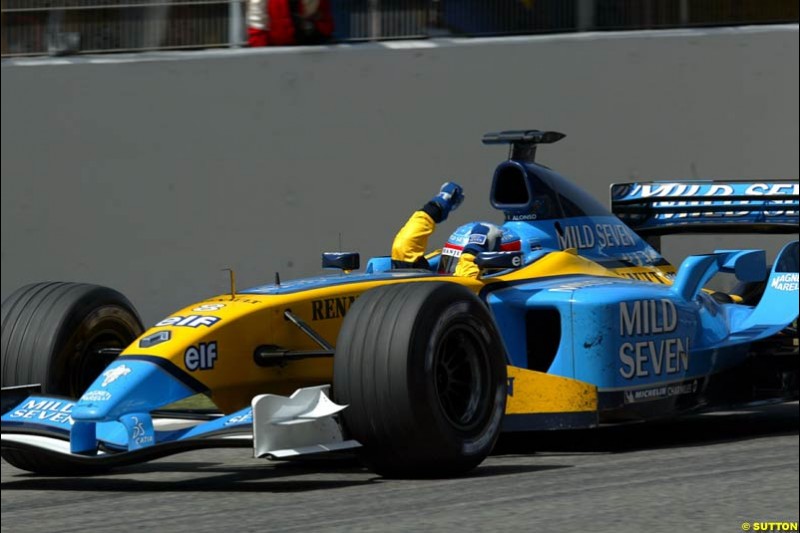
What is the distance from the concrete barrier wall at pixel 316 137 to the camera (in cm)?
1148

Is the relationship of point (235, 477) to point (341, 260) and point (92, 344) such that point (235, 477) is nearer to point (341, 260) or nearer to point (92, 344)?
point (92, 344)

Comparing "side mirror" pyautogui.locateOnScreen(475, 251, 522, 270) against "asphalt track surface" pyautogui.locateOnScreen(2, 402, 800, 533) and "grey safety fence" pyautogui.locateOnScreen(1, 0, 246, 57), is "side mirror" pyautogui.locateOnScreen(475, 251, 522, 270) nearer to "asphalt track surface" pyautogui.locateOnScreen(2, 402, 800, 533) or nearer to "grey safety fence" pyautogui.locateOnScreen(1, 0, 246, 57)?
"asphalt track surface" pyautogui.locateOnScreen(2, 402, 800, 533)

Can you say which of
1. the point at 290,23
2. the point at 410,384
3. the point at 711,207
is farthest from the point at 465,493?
the point at 290,23

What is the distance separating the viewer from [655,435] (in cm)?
784

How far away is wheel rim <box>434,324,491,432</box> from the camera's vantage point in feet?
20.5

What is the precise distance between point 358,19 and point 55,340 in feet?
19.0

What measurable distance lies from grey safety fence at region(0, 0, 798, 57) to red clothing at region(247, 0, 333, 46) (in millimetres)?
135

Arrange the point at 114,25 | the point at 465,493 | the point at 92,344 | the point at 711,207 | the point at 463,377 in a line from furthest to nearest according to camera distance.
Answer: the point at 114,25
the point at 711,207
the point at 92,344
the point at 463,377
the point at 465,493

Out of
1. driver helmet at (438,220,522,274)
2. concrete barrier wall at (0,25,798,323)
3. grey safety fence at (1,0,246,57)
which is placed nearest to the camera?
driver helmet at (438,220,522,274)

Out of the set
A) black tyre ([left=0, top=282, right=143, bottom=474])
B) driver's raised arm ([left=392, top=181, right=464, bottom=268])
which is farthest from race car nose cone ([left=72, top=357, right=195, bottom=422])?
driver's raised arm ([left=392, top=181, right=464, bottom=268])

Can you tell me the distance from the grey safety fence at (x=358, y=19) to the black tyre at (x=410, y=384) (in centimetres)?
Answer: 600

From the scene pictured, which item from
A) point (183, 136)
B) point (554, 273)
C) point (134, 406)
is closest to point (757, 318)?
point (554, 273)

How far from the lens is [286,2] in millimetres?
11867

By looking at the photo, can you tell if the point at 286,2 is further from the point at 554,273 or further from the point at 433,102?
the point at 554,273
